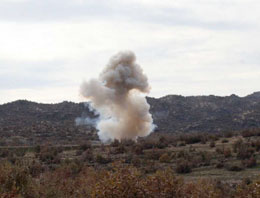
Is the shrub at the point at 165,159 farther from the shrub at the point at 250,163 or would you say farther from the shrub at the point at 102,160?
the shrub at the point at 250,163

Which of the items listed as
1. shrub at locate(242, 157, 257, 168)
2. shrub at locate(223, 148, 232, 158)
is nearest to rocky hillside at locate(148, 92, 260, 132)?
shrub at locate(223, 148, 232, 158)

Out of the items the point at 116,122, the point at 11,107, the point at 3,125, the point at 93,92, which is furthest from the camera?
the point at 11,107

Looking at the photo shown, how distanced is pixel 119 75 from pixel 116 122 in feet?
22.5

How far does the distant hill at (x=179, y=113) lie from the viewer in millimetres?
87188

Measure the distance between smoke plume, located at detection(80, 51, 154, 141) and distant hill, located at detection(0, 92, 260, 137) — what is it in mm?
29180

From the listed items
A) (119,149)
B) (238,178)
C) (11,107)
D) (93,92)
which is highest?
(11,107)

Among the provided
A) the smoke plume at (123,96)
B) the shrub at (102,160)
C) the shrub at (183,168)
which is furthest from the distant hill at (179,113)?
the shrub at (183,168)

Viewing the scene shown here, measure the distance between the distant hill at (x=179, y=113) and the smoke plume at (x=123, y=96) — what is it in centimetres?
2918

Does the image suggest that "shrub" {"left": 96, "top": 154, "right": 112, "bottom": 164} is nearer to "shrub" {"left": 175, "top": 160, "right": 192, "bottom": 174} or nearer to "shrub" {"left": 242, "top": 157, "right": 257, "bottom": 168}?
"shrub" {"left": 175, "top": 160, "right": 192, "bottom": 174}

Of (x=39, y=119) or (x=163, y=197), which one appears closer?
(x=163, y=197)

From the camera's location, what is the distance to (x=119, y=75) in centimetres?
5441

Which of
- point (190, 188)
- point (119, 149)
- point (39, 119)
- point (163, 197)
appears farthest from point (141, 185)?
point (39, 119)

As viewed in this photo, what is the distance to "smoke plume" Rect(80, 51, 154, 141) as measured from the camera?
54.1 meters

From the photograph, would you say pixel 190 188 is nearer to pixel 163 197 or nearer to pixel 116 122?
pixel 163 197
